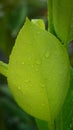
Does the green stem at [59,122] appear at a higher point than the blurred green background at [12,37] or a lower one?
higher

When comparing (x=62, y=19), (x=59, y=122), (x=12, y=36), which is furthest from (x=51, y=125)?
(x=12, y=36)

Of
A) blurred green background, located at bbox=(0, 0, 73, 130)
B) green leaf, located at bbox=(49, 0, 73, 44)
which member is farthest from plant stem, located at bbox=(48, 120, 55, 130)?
blurred green background, located at bbox=(0, 0, 73, 130)

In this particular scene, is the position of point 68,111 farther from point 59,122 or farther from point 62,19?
point 62,19

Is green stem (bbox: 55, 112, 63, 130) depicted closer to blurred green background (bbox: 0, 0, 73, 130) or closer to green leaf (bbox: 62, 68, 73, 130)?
green leaf (bbox: 62, 68, 73, 130)

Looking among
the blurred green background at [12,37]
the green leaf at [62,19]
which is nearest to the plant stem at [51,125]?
the green leaf at [62,19]

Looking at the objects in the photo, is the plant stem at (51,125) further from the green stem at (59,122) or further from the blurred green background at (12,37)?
the blurred green background at (12,37)
